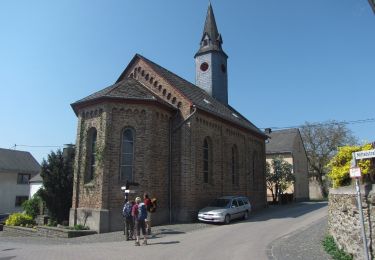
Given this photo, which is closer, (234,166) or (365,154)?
(365,154)

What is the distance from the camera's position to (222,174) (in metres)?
25.0

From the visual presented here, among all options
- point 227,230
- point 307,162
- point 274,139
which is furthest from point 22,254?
point 307,162

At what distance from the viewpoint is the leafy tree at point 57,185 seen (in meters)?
22.2

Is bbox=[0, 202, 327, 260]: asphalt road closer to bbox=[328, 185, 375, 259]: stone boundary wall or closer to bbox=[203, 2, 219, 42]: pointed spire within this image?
bbox=[328, 185, 375, 259]: stone boundary wall

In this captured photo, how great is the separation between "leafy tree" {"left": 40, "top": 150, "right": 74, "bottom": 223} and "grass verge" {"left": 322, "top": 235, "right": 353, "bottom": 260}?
15799 millimetres

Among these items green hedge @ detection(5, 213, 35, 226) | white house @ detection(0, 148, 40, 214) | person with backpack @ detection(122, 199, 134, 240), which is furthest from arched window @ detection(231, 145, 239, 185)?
white house @ detection(0, 148, 40, 214)

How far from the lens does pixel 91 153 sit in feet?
68.5

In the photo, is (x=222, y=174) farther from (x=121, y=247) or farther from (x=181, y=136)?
(x=121, y=247)

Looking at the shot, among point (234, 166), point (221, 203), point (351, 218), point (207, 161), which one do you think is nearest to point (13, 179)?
point (234, 166)

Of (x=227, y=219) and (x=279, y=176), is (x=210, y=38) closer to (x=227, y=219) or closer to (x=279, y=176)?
(x=279, y=176)

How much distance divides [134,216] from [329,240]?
7539 mm

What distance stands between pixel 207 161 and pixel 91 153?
7.66 metres

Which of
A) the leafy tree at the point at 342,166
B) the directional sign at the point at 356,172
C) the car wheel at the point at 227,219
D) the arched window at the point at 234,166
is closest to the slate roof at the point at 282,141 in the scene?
the arched window at the point at 234,166

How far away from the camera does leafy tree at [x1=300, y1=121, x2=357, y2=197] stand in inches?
2016
